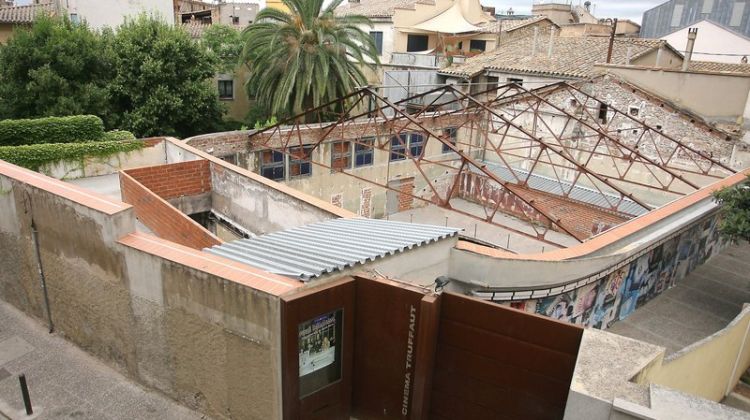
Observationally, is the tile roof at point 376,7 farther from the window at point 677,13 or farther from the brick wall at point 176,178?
the brick wall at point 176,178

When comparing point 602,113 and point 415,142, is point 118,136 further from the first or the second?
point 602,113

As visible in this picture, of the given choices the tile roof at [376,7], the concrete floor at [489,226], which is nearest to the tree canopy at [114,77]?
the concrete floor at [489,226]

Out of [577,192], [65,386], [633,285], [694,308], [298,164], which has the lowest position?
[694,308]

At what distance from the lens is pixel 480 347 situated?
642 cm

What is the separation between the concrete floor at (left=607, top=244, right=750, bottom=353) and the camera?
1268 cm

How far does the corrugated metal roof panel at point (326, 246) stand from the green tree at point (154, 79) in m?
16.9

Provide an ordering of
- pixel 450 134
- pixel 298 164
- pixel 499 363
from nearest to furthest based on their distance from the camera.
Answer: pixel 499 363 < pixel 298 164 < pixel 450 134

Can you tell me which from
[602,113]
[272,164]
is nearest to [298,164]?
[272,164]

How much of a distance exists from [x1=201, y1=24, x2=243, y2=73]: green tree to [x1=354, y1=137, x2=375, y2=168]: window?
11159 millimetres

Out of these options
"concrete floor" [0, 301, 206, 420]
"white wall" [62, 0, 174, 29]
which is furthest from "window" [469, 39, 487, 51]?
"concrete floor" [0, 301, 206, 420]

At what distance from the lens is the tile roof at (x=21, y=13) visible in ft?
97.4

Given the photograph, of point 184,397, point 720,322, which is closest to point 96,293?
point 184,397

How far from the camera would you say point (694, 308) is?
13.9 metres

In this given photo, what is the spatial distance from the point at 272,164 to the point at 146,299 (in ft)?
46.4
